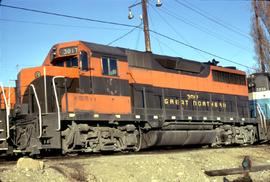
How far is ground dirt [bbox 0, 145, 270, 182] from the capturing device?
8.12m

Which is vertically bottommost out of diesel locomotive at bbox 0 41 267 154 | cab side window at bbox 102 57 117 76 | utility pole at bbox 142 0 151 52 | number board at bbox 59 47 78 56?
diesel locomotive at bbox 0 41 267 154

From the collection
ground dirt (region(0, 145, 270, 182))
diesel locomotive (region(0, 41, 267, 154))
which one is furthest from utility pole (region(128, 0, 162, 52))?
ground dirt (region(0, 145, 270, 182))

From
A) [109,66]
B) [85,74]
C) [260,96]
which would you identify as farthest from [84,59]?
[260,96]

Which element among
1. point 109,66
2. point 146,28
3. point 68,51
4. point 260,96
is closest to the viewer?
point 68,51

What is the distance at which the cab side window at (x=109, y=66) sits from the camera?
13.7 m

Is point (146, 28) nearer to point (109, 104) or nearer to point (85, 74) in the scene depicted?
point (109, 104)

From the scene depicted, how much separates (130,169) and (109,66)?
4.98m

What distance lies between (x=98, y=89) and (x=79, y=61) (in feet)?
3.58

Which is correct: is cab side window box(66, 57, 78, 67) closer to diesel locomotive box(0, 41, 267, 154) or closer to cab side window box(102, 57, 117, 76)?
diesel locomotive box(0, 41, 267, 154)

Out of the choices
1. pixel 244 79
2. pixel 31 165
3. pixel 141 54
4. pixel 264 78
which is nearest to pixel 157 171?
pixel 31 165

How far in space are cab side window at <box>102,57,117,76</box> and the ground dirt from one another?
11.7 feet

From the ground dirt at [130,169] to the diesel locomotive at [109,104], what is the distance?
170 cm

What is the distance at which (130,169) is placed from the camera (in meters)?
9.78

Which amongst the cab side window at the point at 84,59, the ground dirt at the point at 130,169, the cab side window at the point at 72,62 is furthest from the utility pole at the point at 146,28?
the ground dirt at the point at 130,169
